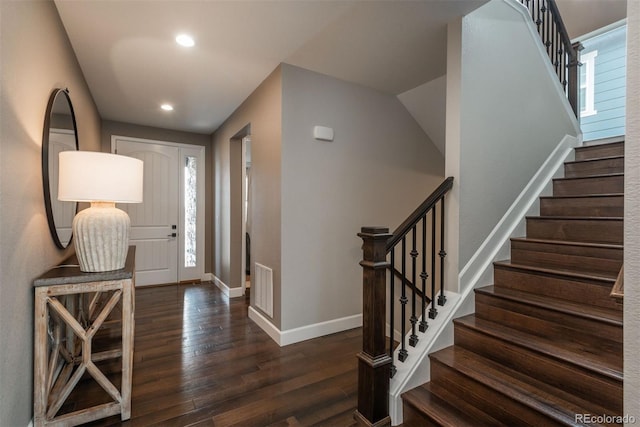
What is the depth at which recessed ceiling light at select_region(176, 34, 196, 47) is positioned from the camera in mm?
2287

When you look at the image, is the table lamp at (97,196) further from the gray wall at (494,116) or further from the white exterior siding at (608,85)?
the white exterior siding at (608,85)

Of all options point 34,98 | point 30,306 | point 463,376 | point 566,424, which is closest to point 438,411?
point 463,376

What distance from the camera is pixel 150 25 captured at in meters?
2.16

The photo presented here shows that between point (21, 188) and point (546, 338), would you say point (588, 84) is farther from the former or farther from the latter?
point (21, 188)

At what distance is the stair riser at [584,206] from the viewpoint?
2.18m

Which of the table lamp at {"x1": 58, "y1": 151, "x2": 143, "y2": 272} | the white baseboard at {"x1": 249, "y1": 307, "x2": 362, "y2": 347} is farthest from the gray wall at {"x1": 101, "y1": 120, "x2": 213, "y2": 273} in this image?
the table lamp at {"x1": 58, "y1": 151, "x2": 143, "y2": 272}

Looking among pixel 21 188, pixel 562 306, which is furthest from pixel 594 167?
pixel 21 188

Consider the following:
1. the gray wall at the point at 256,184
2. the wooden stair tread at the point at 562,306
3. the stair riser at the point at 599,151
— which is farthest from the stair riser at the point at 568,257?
the gray wall at the point at 256,184

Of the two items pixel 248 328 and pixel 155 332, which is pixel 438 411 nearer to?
pixel 248 328

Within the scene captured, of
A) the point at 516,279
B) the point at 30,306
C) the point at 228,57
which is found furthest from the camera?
the point at 228,57

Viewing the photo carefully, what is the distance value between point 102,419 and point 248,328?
1.46m

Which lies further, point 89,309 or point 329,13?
point 89,309

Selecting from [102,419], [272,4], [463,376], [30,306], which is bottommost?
[102,419]

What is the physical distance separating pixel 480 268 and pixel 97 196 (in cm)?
253
